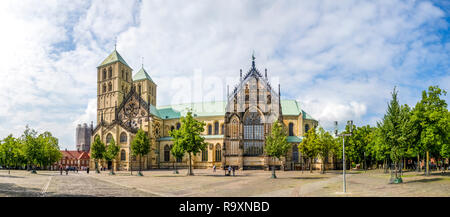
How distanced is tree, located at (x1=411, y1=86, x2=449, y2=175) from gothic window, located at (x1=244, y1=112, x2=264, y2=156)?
112ft

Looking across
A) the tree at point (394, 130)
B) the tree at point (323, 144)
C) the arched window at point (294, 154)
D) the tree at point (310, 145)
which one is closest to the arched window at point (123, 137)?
the arched window at point (294, 154)

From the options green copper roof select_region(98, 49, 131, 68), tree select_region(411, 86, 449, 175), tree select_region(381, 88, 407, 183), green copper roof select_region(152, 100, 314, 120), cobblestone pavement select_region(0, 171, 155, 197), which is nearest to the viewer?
cobblestone pavement select_region(0, 171, 155, 197)

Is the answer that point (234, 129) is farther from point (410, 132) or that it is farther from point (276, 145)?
point (410, 132)

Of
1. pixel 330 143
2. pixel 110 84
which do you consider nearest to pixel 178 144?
pixel 330 143

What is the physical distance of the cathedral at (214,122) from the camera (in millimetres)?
66375

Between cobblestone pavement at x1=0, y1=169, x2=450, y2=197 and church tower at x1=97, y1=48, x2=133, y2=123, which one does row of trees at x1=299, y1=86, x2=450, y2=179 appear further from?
church tower at x1=97, y1=48, x2=133, y2=123

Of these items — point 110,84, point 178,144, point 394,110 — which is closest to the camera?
point 394,110

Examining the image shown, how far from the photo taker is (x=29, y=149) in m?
56.3

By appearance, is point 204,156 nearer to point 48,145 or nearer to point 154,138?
point 154,138

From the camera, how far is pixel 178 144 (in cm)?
4744

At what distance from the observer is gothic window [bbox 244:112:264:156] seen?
66500 millimetres

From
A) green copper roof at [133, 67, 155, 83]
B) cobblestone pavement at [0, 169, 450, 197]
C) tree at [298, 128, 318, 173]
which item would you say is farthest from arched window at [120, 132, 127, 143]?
tree at [298, 128, 318, 173]

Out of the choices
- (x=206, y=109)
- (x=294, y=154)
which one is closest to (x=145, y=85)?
(x=206, y=109)
